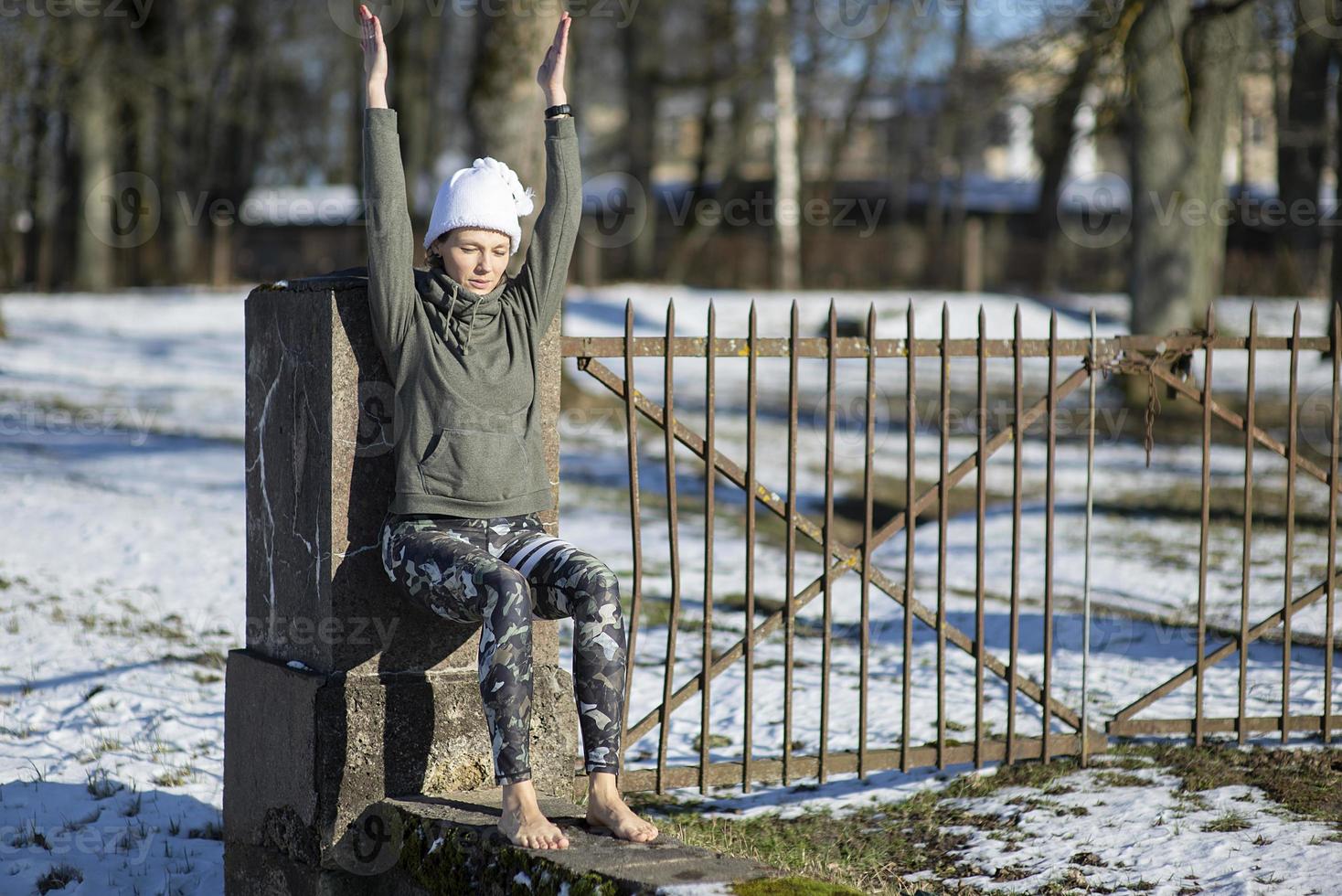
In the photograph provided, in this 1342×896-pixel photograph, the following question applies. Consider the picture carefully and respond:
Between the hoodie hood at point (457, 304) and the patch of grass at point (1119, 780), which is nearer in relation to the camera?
the hoodie hood at point (457, 304)

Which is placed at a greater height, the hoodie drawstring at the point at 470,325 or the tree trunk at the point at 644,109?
the tree trunk at the point at 644,109

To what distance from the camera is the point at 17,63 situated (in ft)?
57.4

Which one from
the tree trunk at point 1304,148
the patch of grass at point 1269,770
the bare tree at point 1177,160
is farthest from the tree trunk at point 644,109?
the patch of grass at point 1269,770

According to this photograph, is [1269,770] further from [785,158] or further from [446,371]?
[785,158]

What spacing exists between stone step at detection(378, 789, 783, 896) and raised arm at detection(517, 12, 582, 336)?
4.00ft

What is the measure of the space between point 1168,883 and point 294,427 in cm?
261

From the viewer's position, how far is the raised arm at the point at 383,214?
11.9ft

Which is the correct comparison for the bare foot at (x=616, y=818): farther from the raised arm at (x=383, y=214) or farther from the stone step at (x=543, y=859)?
the raised arm at (x=383, y=214)

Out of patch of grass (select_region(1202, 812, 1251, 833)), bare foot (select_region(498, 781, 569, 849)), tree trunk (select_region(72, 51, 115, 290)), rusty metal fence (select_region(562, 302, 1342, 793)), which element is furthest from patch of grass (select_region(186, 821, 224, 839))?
tree trunk (select_region(72, 51, 115, 290))

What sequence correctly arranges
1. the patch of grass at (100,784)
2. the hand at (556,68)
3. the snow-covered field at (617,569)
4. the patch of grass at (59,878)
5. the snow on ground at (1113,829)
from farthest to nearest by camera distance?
the patch of grass at (100,784) < the snow-covered field at (617,569) < the patch of grass at (59,878) < the snow on ground at (1113,829) < the hand at (556,68)

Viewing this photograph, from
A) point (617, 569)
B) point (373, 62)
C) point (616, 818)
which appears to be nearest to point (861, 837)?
point (616, 818)

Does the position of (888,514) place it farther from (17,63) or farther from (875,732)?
(17,63)

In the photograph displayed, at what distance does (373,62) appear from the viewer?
142 inches

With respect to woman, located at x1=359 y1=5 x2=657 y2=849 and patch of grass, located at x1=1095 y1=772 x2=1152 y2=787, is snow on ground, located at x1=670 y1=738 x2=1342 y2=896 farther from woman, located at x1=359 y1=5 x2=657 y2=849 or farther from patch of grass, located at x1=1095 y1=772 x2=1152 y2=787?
woman, located at x1=359 y1=5 x2=657 y2=849
